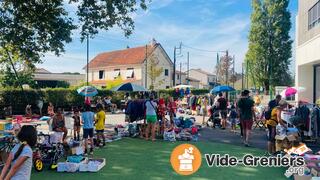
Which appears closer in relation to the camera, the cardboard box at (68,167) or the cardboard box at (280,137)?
the cardboard box at (68,167)

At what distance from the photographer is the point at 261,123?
1744 centimetres

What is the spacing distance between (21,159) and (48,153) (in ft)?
15.9

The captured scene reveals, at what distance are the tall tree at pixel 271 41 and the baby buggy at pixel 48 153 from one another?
1638 inches

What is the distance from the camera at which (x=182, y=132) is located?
1435 centimetres

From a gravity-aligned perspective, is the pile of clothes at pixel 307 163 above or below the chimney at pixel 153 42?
below

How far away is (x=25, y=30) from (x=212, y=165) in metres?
9.41

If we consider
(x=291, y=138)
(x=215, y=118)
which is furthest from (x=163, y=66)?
(x=291, y=138)

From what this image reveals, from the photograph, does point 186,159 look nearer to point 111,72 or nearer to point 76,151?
point 76,151

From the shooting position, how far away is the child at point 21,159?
438cm

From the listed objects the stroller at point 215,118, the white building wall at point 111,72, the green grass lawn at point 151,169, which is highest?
the white building wall at point 111,72

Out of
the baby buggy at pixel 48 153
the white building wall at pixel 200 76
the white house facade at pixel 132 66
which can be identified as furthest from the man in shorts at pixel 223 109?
the white building wall at pixel 200 76

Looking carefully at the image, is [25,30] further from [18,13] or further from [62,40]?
[62,40]

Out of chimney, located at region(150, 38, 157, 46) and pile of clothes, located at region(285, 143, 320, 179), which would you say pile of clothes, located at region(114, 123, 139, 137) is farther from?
chimney, located at region(150, 38, 157, 46)

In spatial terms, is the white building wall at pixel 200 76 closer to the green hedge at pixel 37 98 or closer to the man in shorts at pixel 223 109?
the green hedge at pixel 37 98
